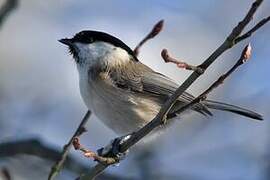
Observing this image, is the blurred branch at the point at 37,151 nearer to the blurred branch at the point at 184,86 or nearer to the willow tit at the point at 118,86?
the willow tit at the point at 118,86

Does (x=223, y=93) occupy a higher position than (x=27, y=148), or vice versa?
(x=223, y=93)

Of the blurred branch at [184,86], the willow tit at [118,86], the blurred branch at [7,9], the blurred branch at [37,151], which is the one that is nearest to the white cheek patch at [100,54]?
the willow tit at [118,86]

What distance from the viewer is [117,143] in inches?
85.9

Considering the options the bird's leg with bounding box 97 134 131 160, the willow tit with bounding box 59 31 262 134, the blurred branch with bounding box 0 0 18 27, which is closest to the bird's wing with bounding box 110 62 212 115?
the willow tit with bounding box 59 31 262 134

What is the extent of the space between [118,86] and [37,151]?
542 mm

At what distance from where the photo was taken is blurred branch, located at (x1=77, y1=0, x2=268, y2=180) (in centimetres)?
150

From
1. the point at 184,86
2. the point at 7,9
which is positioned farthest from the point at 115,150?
the point at 7,9

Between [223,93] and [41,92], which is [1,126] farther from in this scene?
[223,93]

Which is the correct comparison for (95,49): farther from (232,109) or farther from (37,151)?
(232,109)

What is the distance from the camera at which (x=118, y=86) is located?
2.64 m

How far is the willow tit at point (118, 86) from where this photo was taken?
254 centimetres

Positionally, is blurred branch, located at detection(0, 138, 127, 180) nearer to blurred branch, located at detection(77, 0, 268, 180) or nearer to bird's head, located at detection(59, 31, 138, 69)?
bird's head, located at detection(59, 31, 138, 69)

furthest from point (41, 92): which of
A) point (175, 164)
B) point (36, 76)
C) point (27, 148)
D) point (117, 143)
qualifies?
point (117, 143)

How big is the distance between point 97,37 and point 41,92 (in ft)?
6.26
